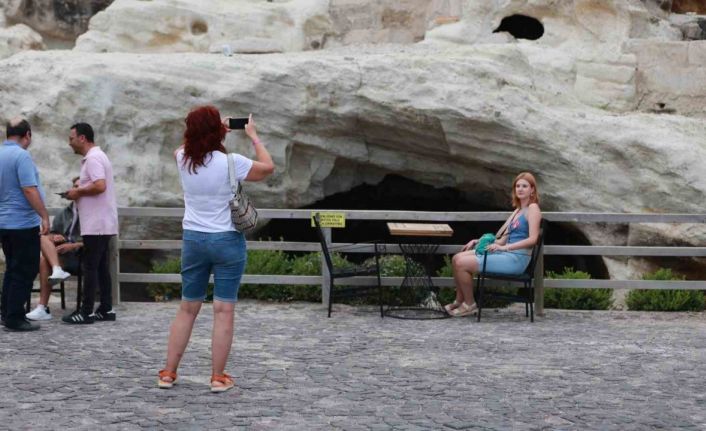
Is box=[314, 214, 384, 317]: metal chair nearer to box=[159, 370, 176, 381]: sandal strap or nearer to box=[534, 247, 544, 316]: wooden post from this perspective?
box=[534, 247, 544, 316]: wooden post

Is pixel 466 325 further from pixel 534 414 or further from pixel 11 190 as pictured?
pixel 11 190

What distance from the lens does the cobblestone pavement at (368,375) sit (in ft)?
20.7

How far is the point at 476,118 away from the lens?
40.5 feet

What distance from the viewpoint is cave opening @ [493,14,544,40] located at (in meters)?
15.1

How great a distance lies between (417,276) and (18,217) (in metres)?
3.92

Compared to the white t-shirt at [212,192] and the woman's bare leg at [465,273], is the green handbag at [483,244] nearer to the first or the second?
the woman's bare leg at [465,273]

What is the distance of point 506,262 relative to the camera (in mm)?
9906

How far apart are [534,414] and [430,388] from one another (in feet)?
2.89

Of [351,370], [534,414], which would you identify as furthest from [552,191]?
[534,414]

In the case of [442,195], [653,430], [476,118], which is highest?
[476,118]

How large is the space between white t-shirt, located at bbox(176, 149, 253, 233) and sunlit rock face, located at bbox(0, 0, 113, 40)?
9833 millimetres

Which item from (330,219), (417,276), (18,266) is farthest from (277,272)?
(18,266)

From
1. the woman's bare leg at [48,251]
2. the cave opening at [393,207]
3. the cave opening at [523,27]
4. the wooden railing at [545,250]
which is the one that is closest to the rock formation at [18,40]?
the cave opening at [393,207]

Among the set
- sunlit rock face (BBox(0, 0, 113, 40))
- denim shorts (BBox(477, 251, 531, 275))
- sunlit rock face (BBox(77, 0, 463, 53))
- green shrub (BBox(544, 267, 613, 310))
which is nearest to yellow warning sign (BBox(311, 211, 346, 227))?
denim shorts (BBox(477, 251, 531, 275))
